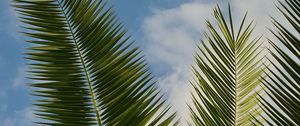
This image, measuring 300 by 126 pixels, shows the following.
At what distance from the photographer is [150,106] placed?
2564 millimetres

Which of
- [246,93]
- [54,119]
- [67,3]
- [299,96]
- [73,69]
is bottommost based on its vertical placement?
[299,96]

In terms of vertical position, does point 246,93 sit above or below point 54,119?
below

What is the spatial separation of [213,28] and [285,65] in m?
1.80

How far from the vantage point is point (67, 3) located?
2848 mm

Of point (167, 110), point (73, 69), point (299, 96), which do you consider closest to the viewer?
point (299, 96)

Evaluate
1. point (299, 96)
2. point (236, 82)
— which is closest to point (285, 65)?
point (299, 96)

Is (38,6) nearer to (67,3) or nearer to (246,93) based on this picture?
(67,3)

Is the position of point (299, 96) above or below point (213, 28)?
below

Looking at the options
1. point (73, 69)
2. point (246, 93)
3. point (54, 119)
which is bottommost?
point (246, 93)

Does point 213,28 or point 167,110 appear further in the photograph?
point 213,28

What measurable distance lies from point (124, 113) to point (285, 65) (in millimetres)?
1025

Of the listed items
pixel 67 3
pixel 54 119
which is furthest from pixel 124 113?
pixel 67 3

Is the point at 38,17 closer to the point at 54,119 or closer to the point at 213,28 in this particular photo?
the point at 54,119

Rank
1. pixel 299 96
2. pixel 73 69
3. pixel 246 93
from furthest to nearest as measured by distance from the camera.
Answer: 1. pixel 246 93
2. pixel 73 69
3. pixel 299 96
